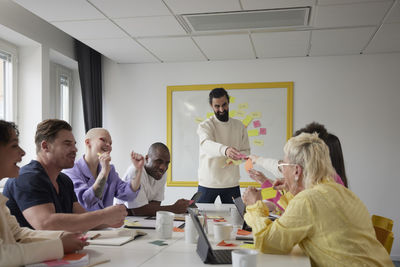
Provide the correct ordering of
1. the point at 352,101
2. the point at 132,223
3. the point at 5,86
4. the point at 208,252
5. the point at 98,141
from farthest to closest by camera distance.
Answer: the point at 352,101 < the point at 5,86 < the point at 98,141 < the point at 132,223 < the point at 208,252

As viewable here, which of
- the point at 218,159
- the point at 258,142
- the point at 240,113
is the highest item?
the point at 240,113

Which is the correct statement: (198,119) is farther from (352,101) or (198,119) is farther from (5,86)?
(5,86)

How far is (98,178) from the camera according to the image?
254 cm

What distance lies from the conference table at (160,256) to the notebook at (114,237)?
0.03 m

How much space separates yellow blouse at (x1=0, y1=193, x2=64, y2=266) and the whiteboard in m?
3.48

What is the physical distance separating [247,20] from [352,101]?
6.26 ft

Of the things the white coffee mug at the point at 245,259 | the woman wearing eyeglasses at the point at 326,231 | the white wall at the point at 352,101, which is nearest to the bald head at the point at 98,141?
the woman wearing eyeglasses at the point at 326,231

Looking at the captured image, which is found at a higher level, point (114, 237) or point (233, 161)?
point (233, 161)

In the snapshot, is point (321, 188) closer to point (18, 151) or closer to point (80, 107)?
point (18, 151)

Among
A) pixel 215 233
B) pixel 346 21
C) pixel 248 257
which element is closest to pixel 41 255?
pixel 248 257

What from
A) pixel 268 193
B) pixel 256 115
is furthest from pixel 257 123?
pixel 268 193

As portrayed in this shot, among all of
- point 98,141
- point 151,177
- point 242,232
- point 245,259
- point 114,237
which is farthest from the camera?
point 151,177

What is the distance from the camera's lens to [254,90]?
16.2 ft

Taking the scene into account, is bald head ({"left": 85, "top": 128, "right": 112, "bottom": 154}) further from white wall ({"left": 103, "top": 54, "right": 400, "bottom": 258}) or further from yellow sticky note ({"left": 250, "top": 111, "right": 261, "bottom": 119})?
yellow sticky note ({"left": 250, "top": 111, "right": 261, "bottom": 119})
